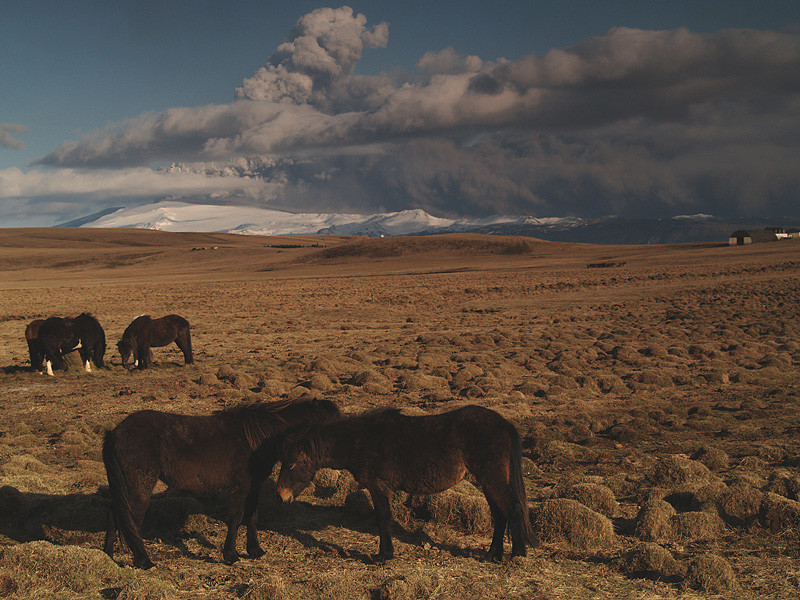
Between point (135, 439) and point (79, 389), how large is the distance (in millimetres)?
9402

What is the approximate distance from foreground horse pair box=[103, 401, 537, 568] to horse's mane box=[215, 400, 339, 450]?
16 mm

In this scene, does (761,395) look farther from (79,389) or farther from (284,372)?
(79,389)

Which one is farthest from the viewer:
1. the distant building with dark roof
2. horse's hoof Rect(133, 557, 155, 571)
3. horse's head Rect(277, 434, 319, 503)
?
the distant building with dark roof

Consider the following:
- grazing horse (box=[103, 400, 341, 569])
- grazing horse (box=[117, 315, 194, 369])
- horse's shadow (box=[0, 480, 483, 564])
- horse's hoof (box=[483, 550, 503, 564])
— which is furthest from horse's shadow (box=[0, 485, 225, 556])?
grazing horse (box=[117, 315, 194, 369])

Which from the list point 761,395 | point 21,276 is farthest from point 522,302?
point 21,276

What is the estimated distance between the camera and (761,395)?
1202 centimetres

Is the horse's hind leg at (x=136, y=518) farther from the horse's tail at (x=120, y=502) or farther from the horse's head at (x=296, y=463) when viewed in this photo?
the horse's head at (x=296, y=463)

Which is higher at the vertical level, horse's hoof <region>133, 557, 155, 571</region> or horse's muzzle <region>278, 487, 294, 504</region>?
horse's muzzle <region>278, 487, 294, 504</region>

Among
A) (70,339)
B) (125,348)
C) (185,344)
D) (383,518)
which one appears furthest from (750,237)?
(383,518)

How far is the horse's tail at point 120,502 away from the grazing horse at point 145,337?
1064cm

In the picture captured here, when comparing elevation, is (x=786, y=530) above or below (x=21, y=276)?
below

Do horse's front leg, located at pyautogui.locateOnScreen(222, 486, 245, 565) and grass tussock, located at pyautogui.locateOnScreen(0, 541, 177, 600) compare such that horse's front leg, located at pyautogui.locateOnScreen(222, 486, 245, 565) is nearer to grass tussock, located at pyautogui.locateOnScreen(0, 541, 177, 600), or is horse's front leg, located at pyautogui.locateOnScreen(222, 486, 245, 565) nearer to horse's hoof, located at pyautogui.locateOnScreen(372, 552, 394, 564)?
grass tussock, located at pyautogui.locateOnScreen(0, 541, 177, 600)

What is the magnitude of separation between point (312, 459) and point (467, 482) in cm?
245

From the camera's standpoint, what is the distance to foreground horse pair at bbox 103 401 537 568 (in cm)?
570
